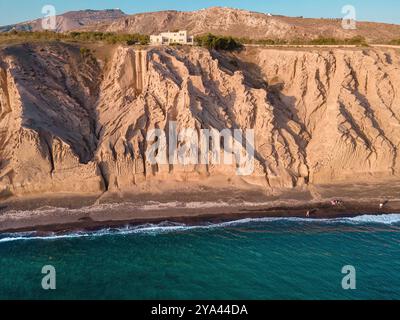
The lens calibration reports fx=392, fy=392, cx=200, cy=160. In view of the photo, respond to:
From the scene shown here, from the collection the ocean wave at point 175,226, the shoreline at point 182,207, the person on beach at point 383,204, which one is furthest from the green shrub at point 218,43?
the person on beach at point 383,204

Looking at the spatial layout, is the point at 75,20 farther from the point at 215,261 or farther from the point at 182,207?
the point at 215,261

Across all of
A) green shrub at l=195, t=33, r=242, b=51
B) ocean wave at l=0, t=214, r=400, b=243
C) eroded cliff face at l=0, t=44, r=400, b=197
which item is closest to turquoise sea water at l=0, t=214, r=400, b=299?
ocean wave at l=0, t=214, r=400, b=243

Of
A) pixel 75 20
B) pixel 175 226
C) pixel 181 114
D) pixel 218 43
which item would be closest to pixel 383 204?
pixel 175 226

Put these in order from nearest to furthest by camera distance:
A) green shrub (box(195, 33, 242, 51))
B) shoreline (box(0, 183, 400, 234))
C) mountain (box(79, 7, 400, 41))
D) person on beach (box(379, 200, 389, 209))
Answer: shoreline (box(0, 183, 400, 234)) → person on beach (box(379, 200, 389, 209)) → green shrub (box(195, 33, 242, 51)) → mountain (box(79, 7, 400, 41))

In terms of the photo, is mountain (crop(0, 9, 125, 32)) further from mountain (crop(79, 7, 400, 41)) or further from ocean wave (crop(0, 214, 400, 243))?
ocean wave (crop(0, 214, 400, 243))

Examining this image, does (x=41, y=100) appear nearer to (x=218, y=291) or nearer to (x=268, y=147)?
(x=268, y=147)

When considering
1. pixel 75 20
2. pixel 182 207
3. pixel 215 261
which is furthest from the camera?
pixel 75 20

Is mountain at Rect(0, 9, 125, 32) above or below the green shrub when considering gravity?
above
